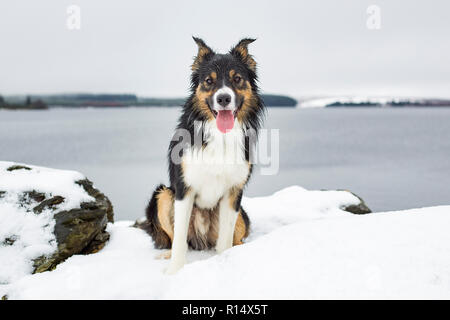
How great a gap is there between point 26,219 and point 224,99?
2754mm

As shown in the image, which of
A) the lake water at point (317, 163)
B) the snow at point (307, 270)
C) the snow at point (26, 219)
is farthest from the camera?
the lake water at point (317, 163)

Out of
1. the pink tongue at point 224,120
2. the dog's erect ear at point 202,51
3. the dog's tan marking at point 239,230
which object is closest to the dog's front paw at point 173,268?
the dog's tan marking at point 239,230

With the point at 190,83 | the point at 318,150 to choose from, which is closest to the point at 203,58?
the point at 190,83

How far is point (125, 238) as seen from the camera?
486 centimetres

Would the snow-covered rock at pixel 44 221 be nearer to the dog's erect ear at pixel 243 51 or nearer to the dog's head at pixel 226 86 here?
the dog's head at pixel 226 86

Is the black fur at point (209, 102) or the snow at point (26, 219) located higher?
the black fur at point (209, 102)

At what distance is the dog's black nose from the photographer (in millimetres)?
3430

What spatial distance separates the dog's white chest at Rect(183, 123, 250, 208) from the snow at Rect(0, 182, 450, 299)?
0.84m

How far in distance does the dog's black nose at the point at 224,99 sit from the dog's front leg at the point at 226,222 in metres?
1.10

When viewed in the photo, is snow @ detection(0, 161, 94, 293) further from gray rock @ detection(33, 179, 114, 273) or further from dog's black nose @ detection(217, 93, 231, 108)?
dog's black nose @ detection(217, 93, 231, 108)

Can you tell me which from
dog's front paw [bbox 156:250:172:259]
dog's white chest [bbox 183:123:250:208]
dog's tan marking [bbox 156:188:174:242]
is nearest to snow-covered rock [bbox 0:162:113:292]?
dog's tan marking [bbox 156:188:174:242]

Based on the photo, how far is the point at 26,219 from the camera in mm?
4023

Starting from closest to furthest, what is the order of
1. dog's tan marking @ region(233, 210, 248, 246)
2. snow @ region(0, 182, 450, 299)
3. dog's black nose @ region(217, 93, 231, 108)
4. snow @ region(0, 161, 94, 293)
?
snow @ region(0, 182, 450, 299)
dog's black nose @ region(217, 93, 231, 108)
snow @ region(0, 161, 94, 293)
dog's tan marking @ region(233, 210, 248, 246)

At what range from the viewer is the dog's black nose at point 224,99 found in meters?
3.43
